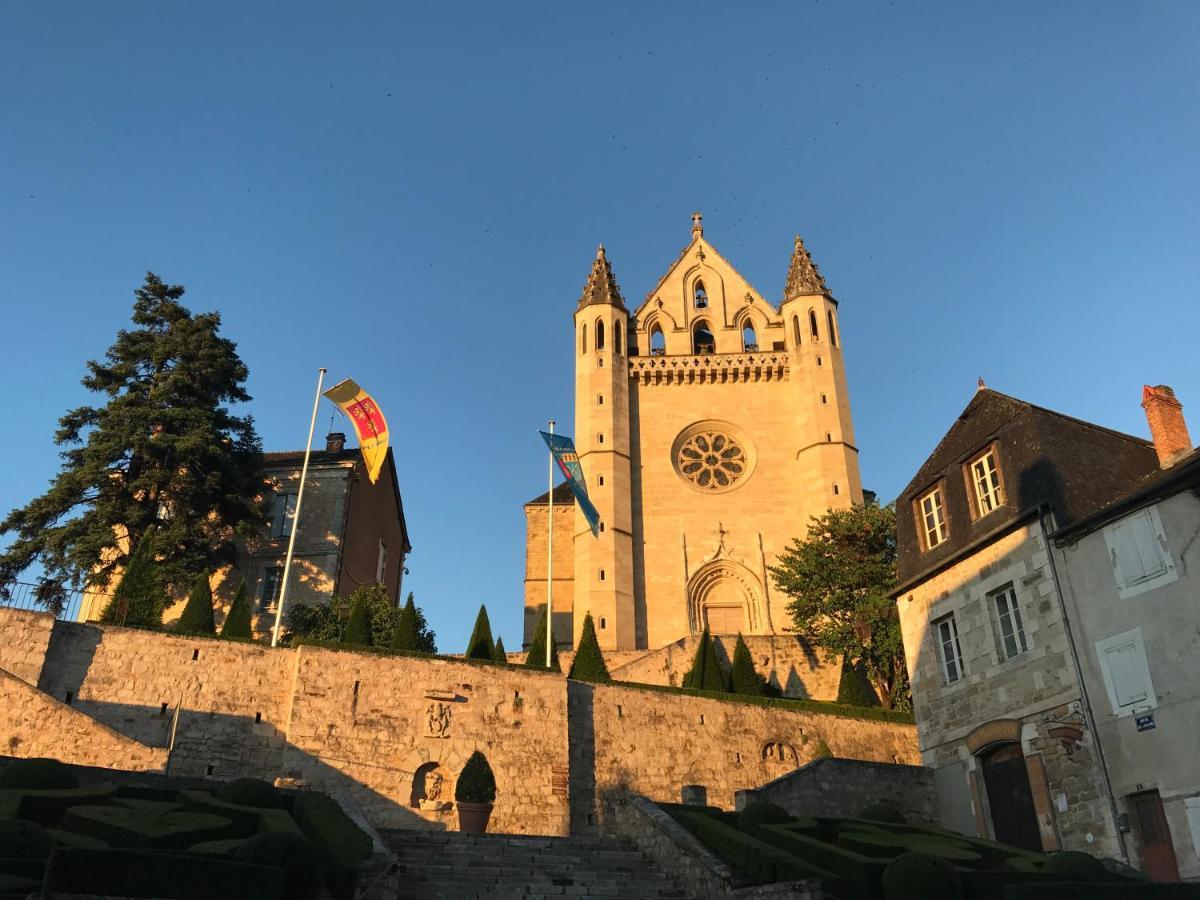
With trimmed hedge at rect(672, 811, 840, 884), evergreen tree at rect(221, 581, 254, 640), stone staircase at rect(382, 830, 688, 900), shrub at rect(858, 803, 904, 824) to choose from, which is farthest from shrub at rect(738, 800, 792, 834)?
evergreen tree at rect(221, 581, 254, 640)

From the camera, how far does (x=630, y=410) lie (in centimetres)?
4428

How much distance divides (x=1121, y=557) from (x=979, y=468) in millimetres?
4163

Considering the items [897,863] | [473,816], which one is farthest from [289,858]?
[473,816]

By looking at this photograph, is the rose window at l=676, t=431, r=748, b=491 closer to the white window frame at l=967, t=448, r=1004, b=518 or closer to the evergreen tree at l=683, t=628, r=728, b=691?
the evergreen tree at l=683, t=628, r=728, b=691

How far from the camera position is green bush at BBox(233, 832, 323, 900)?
9984 mm

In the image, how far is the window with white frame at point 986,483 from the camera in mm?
18953

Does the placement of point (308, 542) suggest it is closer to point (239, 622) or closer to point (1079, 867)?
point (239, 622)

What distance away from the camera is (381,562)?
1563 inches

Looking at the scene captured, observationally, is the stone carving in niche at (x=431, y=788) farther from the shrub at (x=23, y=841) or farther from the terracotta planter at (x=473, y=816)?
the shrub at (x=23, y=841)

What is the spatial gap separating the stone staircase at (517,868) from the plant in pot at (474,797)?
5.81ft

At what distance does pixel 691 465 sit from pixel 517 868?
99.1 feet

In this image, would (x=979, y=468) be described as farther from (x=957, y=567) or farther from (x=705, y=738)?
(x=705, y=738)

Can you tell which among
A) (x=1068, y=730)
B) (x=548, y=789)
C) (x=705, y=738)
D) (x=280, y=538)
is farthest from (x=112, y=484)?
(x=1068, y=730)

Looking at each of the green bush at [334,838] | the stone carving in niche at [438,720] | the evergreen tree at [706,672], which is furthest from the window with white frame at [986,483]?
the green bush at [334,838]
